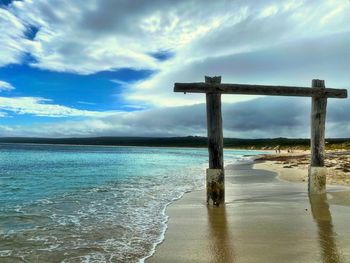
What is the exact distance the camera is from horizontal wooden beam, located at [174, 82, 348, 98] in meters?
12.1

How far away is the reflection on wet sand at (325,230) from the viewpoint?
6.39 metres

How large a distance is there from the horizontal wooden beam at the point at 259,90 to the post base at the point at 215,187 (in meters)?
2.54

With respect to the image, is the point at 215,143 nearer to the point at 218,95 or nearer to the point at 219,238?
the point at 218,95

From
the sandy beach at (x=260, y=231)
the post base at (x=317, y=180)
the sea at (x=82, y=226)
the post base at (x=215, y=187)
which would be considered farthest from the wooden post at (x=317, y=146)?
the sea at (x=82, y=226)

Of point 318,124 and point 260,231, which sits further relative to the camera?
point 318,124

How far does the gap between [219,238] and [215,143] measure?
4.76 meters

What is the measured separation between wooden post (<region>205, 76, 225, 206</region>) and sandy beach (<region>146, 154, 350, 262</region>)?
0.49 meters

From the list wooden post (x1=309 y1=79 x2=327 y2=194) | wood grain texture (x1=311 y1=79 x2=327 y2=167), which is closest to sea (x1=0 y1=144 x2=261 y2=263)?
wooden post (x1=309 y1=79 x2=327 y2=194)

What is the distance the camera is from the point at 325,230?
8.33 m

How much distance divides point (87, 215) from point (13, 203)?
14.0 feet

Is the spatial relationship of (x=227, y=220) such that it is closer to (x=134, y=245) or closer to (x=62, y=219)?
(x=134, y=245)

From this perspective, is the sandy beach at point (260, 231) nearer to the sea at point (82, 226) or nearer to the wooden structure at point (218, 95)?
the sea at point (82, 226)

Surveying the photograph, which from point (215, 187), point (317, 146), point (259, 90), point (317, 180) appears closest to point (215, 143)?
point (215, 187)

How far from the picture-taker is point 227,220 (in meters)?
9.82
